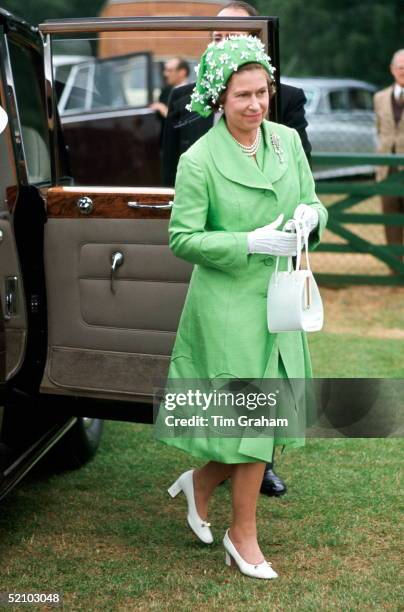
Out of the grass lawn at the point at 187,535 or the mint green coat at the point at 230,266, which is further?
the grass lawn at the point at 187,535

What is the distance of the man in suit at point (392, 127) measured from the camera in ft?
33.0

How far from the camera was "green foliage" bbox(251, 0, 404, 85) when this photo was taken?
28.5m

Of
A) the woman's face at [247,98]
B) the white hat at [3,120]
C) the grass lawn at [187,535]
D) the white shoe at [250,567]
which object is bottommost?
the grass lawn at [187,535]

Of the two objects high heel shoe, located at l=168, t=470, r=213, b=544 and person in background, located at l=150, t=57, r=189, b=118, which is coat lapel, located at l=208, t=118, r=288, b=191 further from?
person in background, located at l=150, t=57, r=189, b=118

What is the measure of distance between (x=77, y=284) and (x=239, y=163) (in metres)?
0.90

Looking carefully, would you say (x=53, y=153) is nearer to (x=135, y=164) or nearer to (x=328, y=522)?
(x=328, y=522)

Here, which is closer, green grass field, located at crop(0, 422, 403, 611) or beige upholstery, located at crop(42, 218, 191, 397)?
green grass field, located at crop(0, 422, 403, 611)

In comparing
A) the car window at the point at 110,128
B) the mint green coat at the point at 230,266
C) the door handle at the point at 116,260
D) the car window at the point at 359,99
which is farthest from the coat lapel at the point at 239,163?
the car window at the point at 359,99

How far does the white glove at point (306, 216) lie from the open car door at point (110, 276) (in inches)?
22.7

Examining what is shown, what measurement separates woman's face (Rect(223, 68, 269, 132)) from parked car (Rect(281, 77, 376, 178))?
43.8ft

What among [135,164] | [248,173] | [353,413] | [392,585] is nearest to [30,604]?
[392,585]

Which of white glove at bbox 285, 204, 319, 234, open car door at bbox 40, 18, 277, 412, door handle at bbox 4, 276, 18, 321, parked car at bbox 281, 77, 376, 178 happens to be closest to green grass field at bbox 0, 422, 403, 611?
open car door at bbox 40, 18, 277, 412

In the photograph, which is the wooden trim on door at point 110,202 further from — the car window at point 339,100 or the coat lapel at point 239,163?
the car window at point 339,100

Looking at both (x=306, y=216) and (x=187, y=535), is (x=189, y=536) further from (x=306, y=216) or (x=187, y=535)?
(x=306, y=216)
